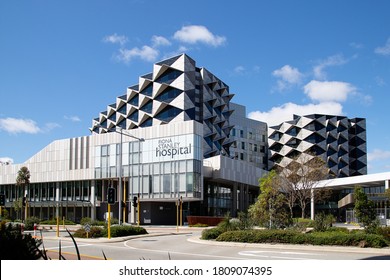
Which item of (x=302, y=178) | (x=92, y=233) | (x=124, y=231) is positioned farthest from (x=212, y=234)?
(x=302, y=178)

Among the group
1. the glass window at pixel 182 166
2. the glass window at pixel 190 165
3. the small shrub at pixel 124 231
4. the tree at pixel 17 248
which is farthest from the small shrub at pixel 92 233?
the glass window at pixel 182 166

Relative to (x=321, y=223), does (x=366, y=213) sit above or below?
above

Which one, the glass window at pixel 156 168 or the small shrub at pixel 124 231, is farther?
the glass window at pixel 156 168

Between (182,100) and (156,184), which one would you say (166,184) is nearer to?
(156,184)

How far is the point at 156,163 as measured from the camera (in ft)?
218

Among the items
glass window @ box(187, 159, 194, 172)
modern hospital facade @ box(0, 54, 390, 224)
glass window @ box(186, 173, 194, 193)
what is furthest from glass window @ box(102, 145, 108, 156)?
glass window @ box(186, 173, 194, 193)

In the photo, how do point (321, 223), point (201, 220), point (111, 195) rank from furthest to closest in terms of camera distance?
point (201, 220)
point (111, 195)
point (321, 223)

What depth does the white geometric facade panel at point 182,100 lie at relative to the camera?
279 feet

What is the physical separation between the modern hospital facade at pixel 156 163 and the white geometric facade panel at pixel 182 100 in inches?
7.4

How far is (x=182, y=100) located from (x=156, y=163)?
70.4 ft

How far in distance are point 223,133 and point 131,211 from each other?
35.0m

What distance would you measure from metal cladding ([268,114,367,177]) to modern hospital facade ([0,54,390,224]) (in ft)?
51.8

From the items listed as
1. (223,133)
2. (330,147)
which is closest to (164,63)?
(223,133)

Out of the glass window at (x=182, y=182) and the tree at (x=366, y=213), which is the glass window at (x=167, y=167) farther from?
the tree at (x=366, y=213)
